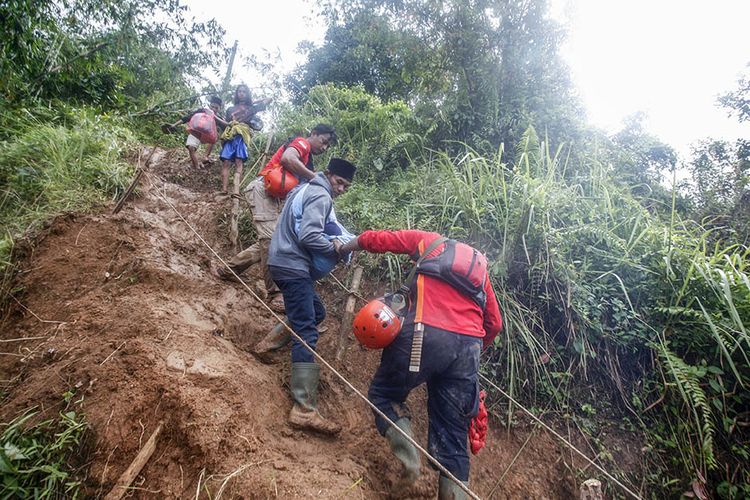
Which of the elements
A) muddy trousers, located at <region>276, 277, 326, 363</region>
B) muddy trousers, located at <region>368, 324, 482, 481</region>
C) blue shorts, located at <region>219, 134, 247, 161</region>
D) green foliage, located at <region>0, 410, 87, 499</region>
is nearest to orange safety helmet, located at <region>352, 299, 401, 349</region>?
muddy trousers, located at <region>368, 324, 482, 481</region>

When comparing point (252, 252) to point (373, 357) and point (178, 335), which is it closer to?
point (178, 335)

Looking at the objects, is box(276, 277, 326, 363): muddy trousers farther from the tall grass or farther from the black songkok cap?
the tall grass

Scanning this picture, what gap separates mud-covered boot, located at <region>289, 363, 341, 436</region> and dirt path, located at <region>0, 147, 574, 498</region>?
0.30ft

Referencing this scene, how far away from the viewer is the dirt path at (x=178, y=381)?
6.73 feet

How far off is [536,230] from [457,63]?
363 centimetres

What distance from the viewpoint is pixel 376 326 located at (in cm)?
227

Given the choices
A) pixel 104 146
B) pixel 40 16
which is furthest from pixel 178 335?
pixel 40 16

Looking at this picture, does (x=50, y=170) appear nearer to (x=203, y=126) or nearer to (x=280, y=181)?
(x=203, y=126)

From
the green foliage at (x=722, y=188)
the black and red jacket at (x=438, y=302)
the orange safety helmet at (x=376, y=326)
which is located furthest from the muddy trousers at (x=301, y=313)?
the green foliage at (x=722, y=188)

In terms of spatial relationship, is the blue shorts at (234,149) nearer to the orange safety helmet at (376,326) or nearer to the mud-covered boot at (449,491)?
the orange safety helmet at (376,326)

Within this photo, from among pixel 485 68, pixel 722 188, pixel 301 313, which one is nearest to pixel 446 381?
pixel 301 313

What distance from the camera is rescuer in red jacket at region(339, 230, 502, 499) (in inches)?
89.2

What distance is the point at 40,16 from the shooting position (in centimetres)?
505

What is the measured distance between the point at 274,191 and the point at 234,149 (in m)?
2.04
